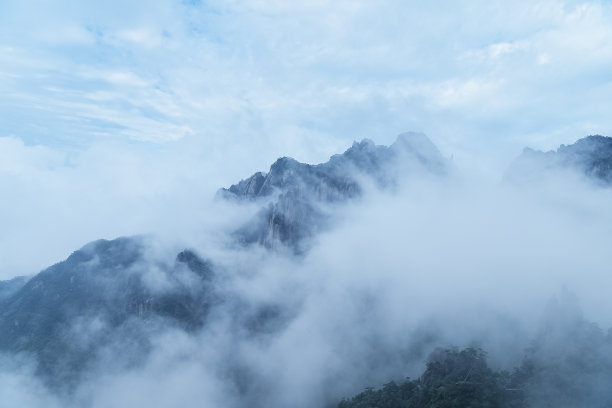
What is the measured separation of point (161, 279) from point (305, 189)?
6312 cm

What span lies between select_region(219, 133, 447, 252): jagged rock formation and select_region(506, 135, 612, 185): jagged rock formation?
45.2 m

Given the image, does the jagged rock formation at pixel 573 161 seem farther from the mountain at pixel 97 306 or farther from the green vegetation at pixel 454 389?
the mountain at pixel 97 306

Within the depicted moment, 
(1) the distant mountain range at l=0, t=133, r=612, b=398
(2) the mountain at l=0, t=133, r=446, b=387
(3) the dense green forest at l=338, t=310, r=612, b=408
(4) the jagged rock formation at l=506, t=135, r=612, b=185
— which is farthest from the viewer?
(2) the mountain at l=0, t=133, r=446, b=387

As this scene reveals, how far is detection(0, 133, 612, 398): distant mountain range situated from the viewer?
138 m

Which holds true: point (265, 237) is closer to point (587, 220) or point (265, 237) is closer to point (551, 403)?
point (587, 220)

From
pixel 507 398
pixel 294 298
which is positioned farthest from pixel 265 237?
pixel 507 398

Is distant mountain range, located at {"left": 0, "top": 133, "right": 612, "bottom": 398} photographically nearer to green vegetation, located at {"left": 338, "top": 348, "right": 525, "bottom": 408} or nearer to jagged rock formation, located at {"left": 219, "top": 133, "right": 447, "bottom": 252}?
jagged rock formation, located at {"left": 219, "top": 133, "right": 447, "bottom": 252}

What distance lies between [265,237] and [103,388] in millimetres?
74136

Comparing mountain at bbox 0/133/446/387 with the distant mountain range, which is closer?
the distant mountain range

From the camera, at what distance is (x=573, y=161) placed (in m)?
148

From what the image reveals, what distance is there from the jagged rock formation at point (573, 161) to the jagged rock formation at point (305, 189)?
148 ft

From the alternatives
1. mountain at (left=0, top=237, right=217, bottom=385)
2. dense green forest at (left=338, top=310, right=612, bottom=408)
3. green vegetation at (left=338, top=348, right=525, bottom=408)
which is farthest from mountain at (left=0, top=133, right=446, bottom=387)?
dense green forest at (left=338, top=310, right=612, bottom=408)

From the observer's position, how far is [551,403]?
46875 mm

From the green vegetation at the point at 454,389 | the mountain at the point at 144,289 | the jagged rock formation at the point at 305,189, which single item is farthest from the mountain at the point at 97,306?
the green vegetation at the point at 454,389
